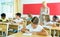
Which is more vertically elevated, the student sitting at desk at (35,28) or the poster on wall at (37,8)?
the poster on wall at (37,8)

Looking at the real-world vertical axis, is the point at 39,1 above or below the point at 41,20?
above

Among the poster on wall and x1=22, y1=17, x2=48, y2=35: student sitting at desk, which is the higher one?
the poster on wall

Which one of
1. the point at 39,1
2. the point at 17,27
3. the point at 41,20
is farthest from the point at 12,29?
the point at 39,1

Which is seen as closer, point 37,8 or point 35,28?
point 35,28

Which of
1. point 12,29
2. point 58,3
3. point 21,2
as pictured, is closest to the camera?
point 12,29

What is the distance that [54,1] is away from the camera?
7406 millimetres

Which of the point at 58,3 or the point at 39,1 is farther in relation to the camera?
the point at 39,1

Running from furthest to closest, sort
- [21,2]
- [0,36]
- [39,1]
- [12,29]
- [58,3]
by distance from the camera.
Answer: [21,2] < [39,1] < [58,3] < [12,29] < [0,36]

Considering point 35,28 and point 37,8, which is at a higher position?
point 37,8

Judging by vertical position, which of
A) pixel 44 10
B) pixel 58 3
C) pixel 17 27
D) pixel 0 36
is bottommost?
pixel 0 36

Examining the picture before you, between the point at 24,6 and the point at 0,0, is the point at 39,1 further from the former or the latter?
the point at 0,0

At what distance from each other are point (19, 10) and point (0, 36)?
413 cm

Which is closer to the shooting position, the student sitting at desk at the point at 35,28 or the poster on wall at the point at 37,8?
the student sitting at desk at the point at 35,28

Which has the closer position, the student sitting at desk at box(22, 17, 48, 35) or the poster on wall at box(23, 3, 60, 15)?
the student sitting at desk at box(22, 17, 48, 35)
